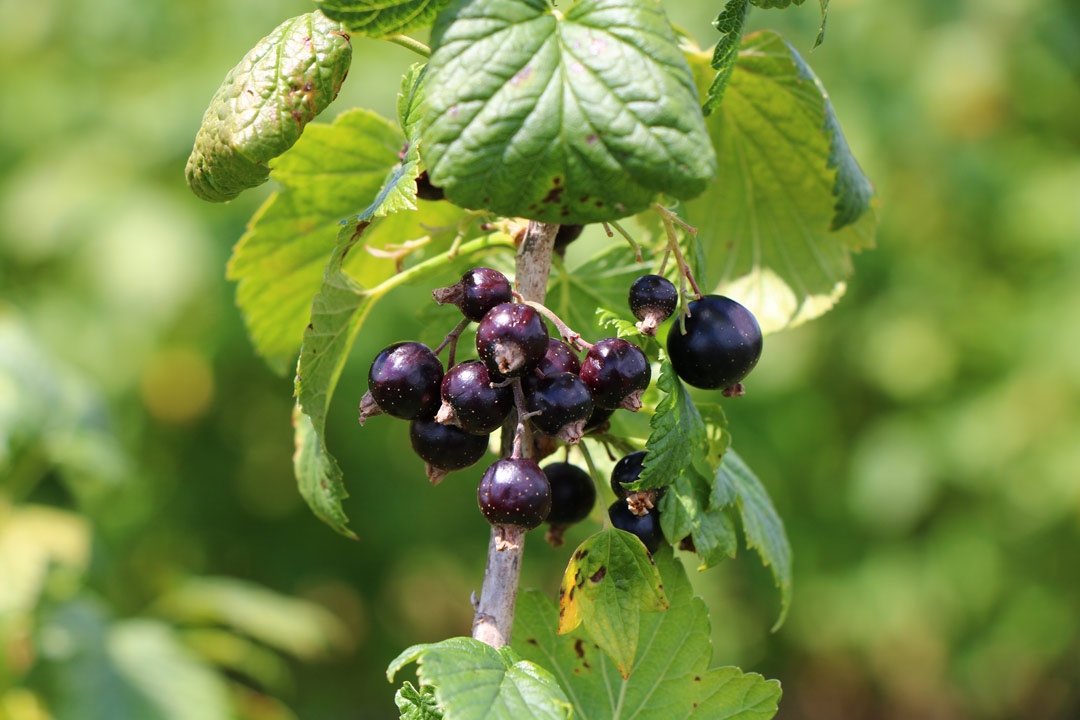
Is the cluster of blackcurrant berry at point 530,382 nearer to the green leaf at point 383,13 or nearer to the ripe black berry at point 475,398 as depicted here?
the ripe black berry at point 475,398

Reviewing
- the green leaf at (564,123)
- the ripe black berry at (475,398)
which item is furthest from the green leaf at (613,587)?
the green leaf at (564,123)

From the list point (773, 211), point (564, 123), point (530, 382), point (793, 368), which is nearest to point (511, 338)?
point (530, 382)

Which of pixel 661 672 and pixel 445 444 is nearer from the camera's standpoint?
pixel 445 444

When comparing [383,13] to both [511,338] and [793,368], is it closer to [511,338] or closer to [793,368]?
[511,338]

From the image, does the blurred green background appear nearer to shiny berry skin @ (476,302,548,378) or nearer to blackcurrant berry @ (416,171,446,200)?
blackcurrant berry @ (416,171,446,200)

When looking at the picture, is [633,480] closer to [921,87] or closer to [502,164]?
[502,164]

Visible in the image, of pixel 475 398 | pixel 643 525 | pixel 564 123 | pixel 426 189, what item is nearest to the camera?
pixel 564 123
